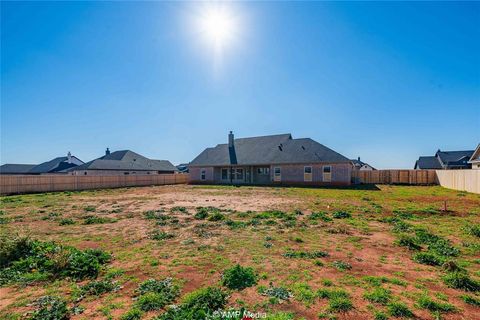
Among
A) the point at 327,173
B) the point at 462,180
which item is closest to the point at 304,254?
the point at 462,180

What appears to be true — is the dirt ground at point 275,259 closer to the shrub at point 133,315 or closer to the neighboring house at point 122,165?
the shrub at point 133,315

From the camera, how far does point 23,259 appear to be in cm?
557

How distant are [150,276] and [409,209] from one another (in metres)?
12.3

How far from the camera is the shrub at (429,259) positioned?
523 cm

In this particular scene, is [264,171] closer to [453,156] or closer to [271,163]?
[271,163]

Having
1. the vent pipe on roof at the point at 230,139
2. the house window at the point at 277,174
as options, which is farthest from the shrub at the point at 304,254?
the vent pipe on roof at the point at 230,139

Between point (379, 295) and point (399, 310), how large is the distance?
1.39ft

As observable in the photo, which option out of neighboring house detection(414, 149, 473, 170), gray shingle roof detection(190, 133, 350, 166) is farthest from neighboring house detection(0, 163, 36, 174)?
neighboring house detection(414, 149, 473, 170)

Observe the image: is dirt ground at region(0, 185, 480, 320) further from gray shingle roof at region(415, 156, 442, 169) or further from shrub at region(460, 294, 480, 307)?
gray shingle roof at region(415, 156, 442, 169)

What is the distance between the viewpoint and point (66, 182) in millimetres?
25422

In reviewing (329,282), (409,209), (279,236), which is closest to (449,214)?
(409,209)

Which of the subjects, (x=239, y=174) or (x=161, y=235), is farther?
(x=239, y=174)

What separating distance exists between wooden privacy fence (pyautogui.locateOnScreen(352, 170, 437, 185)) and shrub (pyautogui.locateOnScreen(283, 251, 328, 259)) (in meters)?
26.3

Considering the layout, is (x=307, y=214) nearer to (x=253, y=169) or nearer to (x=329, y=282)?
(x=329, y=282)
